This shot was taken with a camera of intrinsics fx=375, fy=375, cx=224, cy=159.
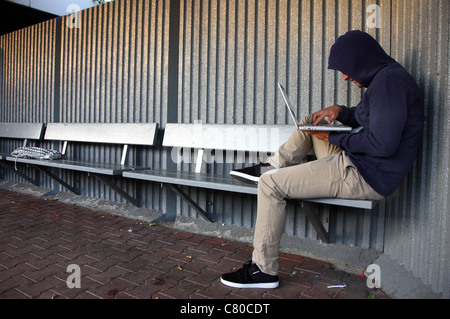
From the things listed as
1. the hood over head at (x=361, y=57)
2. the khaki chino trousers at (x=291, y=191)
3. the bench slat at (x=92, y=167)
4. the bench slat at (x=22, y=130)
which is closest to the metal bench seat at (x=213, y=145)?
the bench slat at (x=92, y=167)

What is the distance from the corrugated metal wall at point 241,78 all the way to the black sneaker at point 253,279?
92 cm

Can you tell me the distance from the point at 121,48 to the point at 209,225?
2.72 m

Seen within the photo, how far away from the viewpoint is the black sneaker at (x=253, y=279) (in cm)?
245

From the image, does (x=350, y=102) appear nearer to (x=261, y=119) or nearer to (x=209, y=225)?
(x=261, y=119)

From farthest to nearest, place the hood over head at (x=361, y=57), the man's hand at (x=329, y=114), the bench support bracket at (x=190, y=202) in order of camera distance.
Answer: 1. the bench support bracket at (x=190, y=202)
2. the man's hand at (x=329, y=114)
3. the hood over head at (x=361, y=57)

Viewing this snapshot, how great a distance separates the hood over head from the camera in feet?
7.63

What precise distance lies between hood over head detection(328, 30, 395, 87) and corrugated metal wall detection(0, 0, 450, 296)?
1.07 ft

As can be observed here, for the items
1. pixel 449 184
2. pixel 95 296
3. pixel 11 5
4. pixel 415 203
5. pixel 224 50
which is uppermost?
pixel 11 5

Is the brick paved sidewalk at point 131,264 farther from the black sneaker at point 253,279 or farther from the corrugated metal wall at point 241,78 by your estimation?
the corrugated metal wall at point 241,78

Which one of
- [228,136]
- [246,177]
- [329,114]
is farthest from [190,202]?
[329,114]

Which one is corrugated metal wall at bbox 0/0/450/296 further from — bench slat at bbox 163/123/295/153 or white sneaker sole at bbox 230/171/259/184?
white sneaker sole at bbox 230/171/259/184

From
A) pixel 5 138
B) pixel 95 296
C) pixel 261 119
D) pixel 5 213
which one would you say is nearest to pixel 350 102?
pixel 261 119

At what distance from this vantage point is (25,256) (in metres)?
3.09

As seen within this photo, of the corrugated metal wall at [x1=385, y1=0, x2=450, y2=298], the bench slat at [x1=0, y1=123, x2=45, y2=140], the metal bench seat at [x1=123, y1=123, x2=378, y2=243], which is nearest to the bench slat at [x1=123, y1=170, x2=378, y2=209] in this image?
the metal bench seat at [x1=123, y1=123, x2=378, y2=243]
